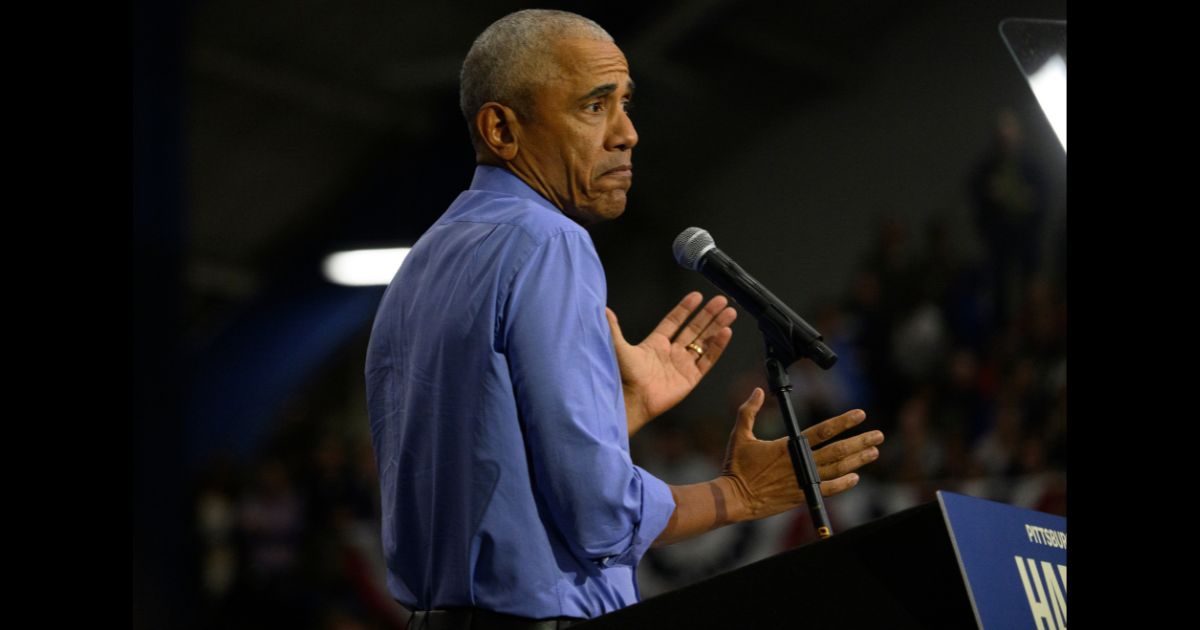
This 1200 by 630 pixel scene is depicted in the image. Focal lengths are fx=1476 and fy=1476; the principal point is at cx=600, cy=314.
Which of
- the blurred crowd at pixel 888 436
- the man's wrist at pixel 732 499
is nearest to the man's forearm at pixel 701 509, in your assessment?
the man's wrist at pixel 732 499

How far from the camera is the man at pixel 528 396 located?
1.63 m

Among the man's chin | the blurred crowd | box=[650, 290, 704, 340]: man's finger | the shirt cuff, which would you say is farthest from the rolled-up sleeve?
the blurred crowd

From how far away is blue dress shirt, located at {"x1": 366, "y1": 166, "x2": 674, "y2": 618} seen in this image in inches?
63.7

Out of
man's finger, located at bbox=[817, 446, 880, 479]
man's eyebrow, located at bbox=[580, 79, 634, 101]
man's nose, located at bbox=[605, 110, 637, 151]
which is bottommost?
man's finger, located at bbox=[817, 446, 880, 479]

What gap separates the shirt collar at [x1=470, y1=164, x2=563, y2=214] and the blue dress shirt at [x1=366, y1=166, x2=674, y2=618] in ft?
0.36

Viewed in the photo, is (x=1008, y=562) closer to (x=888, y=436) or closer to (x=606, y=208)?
(x=606, y=208)

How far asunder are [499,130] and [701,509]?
0.58 meters

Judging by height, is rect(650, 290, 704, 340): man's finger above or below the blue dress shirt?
above

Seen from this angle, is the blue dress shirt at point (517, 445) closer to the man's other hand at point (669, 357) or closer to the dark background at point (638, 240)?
the man's other hand at point (669, 357)

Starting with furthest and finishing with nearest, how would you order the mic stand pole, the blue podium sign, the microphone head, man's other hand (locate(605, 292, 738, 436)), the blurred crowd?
the blurred crowd
man's other hand (locate(605, 292, 738, 436))
the microphone head
the mic stand pole
the blue podium sign

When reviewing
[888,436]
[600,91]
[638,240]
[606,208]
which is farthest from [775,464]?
[638,240]

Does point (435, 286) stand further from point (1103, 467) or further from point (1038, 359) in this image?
point (1038, 359)

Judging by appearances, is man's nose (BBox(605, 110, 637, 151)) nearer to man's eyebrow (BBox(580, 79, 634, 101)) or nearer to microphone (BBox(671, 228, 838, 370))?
man's eyebrow (BBox(580, 79, 634, 101))

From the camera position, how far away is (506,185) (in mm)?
1927
